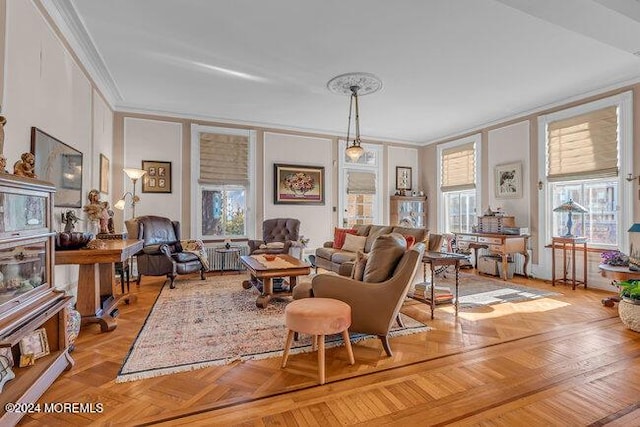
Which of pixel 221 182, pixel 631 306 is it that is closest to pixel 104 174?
pixel 221 182

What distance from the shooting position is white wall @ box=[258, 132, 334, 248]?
264 inches

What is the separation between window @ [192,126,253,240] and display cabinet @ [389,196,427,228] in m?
3.44

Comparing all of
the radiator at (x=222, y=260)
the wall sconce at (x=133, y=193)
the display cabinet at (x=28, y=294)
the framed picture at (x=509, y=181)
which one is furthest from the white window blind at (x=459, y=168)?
the display cabinet at (x=28, y=294)

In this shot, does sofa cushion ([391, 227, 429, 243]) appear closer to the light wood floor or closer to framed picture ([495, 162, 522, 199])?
the light wood floor

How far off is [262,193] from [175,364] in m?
4.46

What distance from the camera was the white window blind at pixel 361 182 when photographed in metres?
7.50

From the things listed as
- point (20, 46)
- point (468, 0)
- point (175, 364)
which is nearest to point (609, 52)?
point (468, 0)

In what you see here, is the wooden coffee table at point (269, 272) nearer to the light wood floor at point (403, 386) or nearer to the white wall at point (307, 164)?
the light wood floor at point (403, 386)

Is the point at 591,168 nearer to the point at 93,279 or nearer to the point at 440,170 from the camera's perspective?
the point at 440,170

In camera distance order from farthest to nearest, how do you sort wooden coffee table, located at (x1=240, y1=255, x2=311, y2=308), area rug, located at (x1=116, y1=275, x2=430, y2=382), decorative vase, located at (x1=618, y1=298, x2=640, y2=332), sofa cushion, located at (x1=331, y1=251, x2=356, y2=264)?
sofa cushion, located at (x1=331, y1=251, x2=356, y2=264) → wooden coffee table, located at (x1=240, y1=255, x2=311, y2=308) → decorative vase, located at (x1=618, y1=298, x2=640, y2=332) → area rug, located at (x1=116, y1=275, x2=430, y2=382)

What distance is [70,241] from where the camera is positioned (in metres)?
2.91

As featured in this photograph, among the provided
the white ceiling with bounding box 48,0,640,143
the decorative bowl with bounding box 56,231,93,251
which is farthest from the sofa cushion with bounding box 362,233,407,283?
the decorative bowl with bounding box 56,231,93,251

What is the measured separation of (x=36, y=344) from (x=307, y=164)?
18.0ft

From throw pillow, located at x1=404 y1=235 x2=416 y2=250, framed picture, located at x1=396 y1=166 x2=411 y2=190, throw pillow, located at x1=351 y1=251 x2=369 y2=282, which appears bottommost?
throw pillow, located at x1=351 y1=251 x2=369 y2=282
